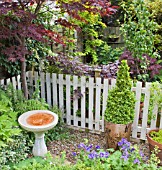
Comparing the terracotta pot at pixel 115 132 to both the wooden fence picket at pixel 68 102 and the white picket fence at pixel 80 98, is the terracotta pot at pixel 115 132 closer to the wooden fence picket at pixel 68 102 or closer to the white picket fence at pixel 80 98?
the white picket fence at pixel 80 98

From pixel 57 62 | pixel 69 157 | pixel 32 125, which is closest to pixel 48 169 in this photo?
pixel 32 125

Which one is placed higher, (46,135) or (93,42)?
(93,42)

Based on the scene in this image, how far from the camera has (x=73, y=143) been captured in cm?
357

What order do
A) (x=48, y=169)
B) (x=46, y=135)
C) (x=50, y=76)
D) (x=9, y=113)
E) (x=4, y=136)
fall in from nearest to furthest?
(x=48, y=169)
(x=4, y=136)
(x=9, y=113)
(x=46, y=135)
(x=50, y=76)

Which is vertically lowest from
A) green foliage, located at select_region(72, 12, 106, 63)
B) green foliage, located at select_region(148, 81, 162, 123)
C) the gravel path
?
the gravel path

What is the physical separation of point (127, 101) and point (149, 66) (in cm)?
175

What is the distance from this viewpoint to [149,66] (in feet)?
15.1

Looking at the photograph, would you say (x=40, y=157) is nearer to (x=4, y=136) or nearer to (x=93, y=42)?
(x=4, y=136)

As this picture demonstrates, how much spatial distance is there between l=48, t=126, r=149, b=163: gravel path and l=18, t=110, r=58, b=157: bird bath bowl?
12.9 inches

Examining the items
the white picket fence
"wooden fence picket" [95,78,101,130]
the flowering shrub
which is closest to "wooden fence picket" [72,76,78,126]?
the white picket fence

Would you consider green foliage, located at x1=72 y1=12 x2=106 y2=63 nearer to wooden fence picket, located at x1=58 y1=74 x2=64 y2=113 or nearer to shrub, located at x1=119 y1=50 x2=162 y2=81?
shrub, located at x1=119 y1=50 x2=162 y2=81

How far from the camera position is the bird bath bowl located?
2.80 meters

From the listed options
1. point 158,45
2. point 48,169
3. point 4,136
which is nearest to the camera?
point 48,169

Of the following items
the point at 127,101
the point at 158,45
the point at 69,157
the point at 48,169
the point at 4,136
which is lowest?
the point at 69,157
